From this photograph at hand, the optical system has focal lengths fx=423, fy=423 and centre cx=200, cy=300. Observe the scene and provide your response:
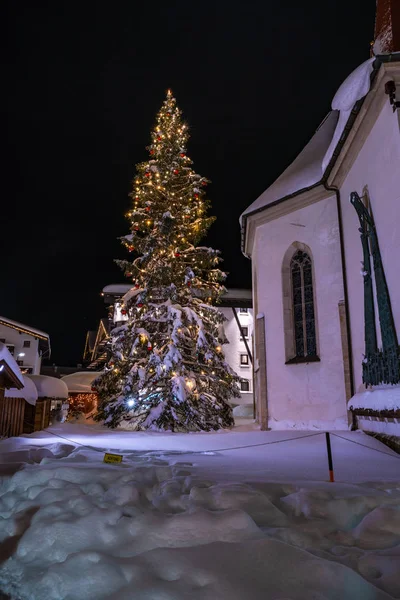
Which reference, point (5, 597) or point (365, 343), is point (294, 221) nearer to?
point (365, 343)

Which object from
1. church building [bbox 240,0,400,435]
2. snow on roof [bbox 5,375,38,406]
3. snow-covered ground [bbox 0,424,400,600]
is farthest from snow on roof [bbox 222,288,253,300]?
snow-covered ground [bbox 0,424,400,600]

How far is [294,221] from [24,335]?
36827 mm

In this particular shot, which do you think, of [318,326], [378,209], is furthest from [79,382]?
[378,209]

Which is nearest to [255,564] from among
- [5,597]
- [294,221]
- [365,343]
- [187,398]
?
[5,597]

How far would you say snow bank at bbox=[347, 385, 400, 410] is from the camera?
28.3 ft

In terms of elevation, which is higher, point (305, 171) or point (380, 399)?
point (305, 171)

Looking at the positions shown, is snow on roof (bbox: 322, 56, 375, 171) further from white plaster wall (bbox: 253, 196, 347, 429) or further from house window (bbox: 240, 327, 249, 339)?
house window (bbox: 240, 327, 249, 339)

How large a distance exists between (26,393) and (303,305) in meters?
10.0

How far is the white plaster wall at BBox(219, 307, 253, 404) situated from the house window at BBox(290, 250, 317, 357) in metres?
17.7

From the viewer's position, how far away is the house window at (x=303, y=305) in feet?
49.6

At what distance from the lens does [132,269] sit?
1759 centimetres

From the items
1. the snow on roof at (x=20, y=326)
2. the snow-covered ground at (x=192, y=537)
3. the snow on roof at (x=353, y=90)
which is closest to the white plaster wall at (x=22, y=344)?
the snow on roof at (x=20, y=326)

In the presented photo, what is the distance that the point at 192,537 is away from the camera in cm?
307

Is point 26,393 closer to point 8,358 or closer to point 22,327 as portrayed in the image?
point 8,358
